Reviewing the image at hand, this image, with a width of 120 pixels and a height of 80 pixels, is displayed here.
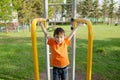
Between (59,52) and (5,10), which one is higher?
(5,10)

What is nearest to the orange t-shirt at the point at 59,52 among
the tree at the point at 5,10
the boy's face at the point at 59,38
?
the boy's face at the point at 59,38

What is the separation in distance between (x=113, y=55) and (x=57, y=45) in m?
5.43

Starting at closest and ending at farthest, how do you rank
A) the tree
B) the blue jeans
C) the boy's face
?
the boy's face, the blue jeans, the tree

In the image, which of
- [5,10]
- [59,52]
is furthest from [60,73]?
[5,10]

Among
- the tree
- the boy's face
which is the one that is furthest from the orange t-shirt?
the tree

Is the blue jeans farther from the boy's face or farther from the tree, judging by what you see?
the tree

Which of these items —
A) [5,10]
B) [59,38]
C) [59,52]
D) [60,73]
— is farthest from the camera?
[5,10]

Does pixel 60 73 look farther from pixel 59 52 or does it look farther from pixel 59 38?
pixel 59 38

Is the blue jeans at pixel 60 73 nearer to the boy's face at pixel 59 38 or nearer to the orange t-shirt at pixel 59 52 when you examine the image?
the orange t-shirt at pixel 59 52

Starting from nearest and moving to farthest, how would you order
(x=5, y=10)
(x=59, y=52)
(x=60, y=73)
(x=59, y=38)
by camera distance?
(x=59, y=38)
(x=59, y=52)
(x=60, y=73)
(x=5, y=10)

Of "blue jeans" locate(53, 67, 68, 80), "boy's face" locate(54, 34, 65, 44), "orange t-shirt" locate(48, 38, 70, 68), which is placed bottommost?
"blue jeans" locate(53, 67, 68, 80)

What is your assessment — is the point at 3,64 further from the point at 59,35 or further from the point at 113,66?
the point at 59,35

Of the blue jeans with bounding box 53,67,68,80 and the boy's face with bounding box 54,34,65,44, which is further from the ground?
the boy's face with bounding box 54,34,65,44

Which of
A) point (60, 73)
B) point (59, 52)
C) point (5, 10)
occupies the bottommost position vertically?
point (60, 73)
